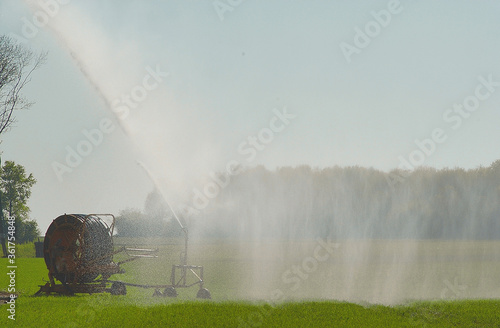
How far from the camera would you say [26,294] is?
77.0ft

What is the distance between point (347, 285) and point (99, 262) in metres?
14.7

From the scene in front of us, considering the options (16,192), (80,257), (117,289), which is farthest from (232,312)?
(16,192)

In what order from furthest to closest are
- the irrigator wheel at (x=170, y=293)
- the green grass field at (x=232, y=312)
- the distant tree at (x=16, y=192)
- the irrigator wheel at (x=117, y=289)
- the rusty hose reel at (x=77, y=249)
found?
the distant tree at (x=16, y=192)
the rusty hose reel at (x=77, y=249)
the irrigator wheel at (x=117, y=289)
the irrigator wheel at (x=170, y=293)
the green grass field at (x=232, y=312)

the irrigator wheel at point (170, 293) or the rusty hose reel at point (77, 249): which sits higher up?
the rusty hose reel at point (77, 249)

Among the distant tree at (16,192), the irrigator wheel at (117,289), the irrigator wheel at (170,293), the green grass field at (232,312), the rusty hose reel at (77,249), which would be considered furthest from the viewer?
the distant tree at (16,192)

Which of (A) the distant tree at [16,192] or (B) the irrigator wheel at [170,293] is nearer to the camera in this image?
(B) the irrigator wheel at [170,293]

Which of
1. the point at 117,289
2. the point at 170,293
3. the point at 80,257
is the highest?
the point at 80,257

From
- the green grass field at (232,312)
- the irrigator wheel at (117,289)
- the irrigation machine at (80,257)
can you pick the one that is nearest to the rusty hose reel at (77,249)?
the irrigation machine at (80,257)

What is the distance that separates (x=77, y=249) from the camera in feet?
75.9

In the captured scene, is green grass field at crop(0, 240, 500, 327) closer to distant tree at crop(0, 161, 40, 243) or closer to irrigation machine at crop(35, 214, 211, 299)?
irrigation machine at crop(35, 214, 211, 299)

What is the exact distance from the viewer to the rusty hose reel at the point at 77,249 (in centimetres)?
2280

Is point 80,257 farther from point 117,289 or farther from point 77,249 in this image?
point 117,289

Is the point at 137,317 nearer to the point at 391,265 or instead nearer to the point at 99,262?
the point at 99,262

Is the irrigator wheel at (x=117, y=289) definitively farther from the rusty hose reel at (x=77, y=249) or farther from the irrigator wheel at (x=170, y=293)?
the irrigator wheel at (x=170, y=293)
